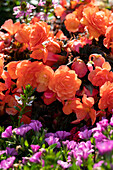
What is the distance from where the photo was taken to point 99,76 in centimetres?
142

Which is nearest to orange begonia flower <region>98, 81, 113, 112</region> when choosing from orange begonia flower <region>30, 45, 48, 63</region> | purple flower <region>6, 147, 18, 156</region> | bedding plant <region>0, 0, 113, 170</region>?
bedding plant <region>0, 0, 113, 170</region>

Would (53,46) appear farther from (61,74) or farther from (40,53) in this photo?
(61,74)

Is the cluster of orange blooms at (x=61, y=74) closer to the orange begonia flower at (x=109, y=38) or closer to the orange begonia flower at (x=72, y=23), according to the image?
the orange begonia flower at (x=109, y=38)

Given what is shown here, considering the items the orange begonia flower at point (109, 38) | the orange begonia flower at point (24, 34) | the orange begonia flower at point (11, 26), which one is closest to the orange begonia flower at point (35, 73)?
the orange begonia flower at point (24, 34)

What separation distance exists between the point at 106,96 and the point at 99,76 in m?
0.12

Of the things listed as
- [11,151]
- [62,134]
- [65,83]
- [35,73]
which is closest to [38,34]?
[35,73]

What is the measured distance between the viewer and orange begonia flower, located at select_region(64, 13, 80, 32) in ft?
6.32

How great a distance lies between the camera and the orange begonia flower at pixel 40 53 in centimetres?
147

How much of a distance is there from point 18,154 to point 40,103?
48cm

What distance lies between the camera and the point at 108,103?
1385 mm

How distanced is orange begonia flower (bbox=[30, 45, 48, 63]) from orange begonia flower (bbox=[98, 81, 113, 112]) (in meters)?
0.39

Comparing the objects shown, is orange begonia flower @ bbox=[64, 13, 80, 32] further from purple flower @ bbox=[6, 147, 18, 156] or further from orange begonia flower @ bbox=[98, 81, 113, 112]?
purple flower @ bbox=[6, 147, 18, 156]

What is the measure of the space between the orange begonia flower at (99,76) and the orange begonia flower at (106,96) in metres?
0.07

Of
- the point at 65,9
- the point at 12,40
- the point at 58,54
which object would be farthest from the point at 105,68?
the point at 65,9
